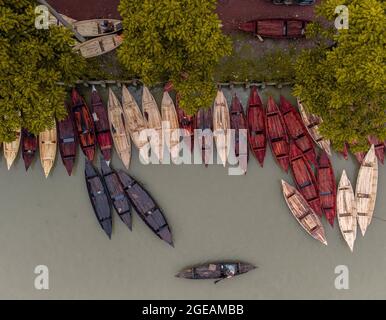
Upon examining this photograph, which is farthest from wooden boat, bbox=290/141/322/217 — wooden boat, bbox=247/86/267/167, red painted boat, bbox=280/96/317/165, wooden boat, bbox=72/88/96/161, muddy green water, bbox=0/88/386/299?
wooden boat, bbox=72/88/96/161

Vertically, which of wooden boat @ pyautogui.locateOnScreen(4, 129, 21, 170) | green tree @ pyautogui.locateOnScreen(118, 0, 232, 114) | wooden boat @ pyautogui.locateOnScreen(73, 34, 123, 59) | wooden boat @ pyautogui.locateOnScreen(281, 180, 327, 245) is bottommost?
wooden boat @ pyautogui.locateOnScreen(281, 180, 327, 245)

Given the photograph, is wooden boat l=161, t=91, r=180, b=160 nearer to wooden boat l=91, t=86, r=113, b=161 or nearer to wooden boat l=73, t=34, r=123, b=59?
wooden boat l=91, t=86, r=113, b=161

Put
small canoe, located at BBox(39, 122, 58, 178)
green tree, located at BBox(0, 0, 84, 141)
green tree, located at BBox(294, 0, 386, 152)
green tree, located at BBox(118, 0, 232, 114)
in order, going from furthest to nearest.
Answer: small canoe, located at BBox(39, 122, 58, 178) → green tree, located at BBox(118, 0, 232, 114) → green tree, located at BBox(0, 0, 84, 141) → green tree, located at BBox(294, 0, 386, 152)

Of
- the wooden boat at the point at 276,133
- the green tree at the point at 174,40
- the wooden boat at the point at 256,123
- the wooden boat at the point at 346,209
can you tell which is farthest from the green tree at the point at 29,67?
the wooden boat at the point at 346,209

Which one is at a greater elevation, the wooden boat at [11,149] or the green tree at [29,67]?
the green tree at [29,67]

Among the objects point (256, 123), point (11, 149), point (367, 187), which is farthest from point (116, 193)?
point (367, 187)

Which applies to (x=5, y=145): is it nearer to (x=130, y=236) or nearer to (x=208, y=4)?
(x=130, y=236)

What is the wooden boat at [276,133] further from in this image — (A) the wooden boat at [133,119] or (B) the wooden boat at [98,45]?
(B) the wooden boat at [98,45]
